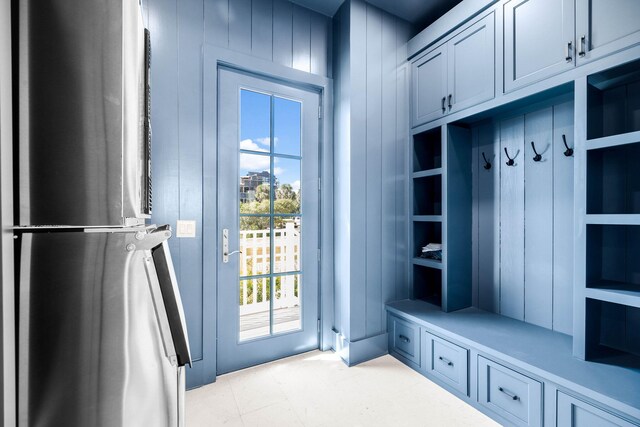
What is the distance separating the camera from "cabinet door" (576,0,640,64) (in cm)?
132

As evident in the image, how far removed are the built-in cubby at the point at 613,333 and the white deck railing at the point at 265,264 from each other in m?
1.87

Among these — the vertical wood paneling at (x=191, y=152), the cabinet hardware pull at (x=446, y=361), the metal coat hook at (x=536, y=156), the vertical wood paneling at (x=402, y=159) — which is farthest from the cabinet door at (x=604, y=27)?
the vertical wood paneling at (x=191, y=152)

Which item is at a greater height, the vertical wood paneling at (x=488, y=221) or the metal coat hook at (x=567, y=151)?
the metal coat hook at (x=567, y=151)

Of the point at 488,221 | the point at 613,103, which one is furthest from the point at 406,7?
the point at 488,221

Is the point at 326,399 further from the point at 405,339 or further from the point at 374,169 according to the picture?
the point at 374,169

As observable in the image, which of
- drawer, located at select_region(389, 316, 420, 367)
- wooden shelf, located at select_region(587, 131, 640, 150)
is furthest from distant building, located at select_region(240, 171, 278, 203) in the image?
wooden shelf, located at select_region(587, 131, 640, 150)

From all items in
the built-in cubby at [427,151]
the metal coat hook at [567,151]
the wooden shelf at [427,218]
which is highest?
the built-in cubby at [427,151]

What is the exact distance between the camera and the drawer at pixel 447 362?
1811mm

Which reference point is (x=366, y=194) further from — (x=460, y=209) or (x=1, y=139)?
(x=1, y=139)

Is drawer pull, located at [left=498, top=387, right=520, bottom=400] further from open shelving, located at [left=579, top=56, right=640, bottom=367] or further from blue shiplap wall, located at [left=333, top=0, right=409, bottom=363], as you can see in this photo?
blue shiplap wall, located at [left=333, top=0, right=409, bottom=363]

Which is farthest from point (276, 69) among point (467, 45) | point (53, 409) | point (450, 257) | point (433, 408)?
point (433, 408)

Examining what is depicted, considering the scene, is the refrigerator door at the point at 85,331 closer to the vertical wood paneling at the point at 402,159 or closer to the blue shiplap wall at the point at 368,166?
the blue shiplap wall at the point at 368,166

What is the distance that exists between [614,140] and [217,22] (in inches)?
97.5

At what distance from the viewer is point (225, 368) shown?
2.09 metres
